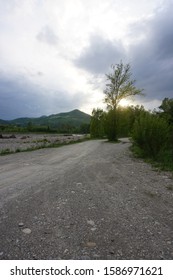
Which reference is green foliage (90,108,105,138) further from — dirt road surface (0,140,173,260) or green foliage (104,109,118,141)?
dirt road surface (0,140,173,260)

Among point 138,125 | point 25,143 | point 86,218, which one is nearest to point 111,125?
point 25,143

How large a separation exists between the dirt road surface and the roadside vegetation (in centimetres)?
423

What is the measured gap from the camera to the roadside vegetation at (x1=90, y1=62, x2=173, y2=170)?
473 inches

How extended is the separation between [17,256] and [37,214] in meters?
1.38

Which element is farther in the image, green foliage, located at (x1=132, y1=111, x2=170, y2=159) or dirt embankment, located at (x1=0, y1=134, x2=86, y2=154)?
dirt embankment, located at (x1=0, y1=134, x2=86, y2=154)

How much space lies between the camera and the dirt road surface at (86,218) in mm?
3214

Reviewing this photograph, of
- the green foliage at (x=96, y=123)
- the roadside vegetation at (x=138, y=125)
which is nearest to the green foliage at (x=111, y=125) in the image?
the roadside vegetation at (x=138, y=125)

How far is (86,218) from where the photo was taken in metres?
4.25

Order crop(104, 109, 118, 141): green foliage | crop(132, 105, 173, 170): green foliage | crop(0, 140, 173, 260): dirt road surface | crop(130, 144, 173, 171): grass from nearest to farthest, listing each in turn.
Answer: crop(0, 140, 173, 260): dirt road surface → crop(130, 144, 173, 171): grass → crop(132, 105, 173, 170): green foliage → crop(104, 109, 118, 141): green foliage

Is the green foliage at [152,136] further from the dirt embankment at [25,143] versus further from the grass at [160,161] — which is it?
the dirt embankment at [25,143]

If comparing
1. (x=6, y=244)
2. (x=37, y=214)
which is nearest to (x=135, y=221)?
(x=37, y=214)

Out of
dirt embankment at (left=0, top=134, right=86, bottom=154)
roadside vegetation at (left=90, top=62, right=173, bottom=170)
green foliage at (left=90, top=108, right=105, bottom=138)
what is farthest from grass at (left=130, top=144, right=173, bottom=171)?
green foliage at (left=90, top=108, right=105, bottom=138)

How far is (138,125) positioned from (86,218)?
9.32 m
